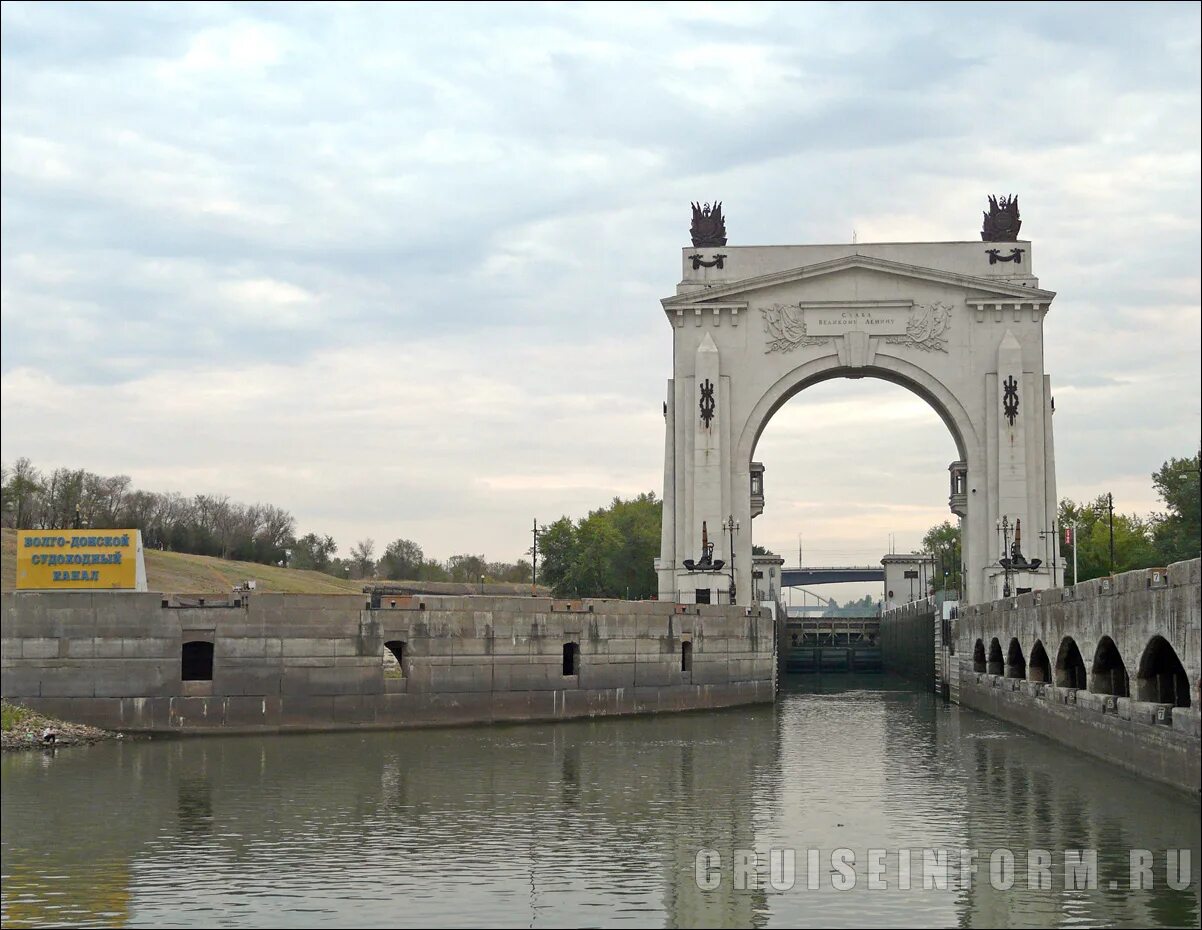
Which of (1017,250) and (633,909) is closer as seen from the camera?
(633,909)

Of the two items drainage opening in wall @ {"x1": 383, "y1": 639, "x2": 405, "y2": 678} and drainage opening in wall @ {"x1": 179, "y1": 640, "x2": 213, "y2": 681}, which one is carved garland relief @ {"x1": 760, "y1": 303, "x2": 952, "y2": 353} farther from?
drainage opening in wall @ {"x1": 179, "y1": 640, "x2": 213, "y2": 681}

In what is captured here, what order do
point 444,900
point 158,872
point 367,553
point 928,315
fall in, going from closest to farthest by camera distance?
point 444,900
point 158,872
point 928,315
point 367,553

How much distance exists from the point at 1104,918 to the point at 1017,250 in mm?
54773

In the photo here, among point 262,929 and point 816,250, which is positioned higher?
point 816,250

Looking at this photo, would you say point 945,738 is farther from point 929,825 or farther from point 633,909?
point 633,909

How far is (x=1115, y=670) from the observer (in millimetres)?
38219

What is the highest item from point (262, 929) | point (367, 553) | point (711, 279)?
point (711, 279)

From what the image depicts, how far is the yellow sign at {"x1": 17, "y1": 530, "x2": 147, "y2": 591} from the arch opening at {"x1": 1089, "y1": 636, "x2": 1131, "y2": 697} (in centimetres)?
2814

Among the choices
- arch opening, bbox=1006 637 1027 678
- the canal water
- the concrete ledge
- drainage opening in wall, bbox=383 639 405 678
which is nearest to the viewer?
the canal water

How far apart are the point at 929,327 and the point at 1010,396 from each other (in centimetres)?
507

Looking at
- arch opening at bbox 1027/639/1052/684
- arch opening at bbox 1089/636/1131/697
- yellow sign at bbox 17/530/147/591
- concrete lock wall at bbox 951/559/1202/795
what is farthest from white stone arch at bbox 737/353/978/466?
yellow sign at bbox 17/530/147/591

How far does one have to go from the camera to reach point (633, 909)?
67.5 ft

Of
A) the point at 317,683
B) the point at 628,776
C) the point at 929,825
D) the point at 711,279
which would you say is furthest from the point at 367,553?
the point at 929,825

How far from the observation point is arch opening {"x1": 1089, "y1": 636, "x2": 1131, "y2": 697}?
37.7m
